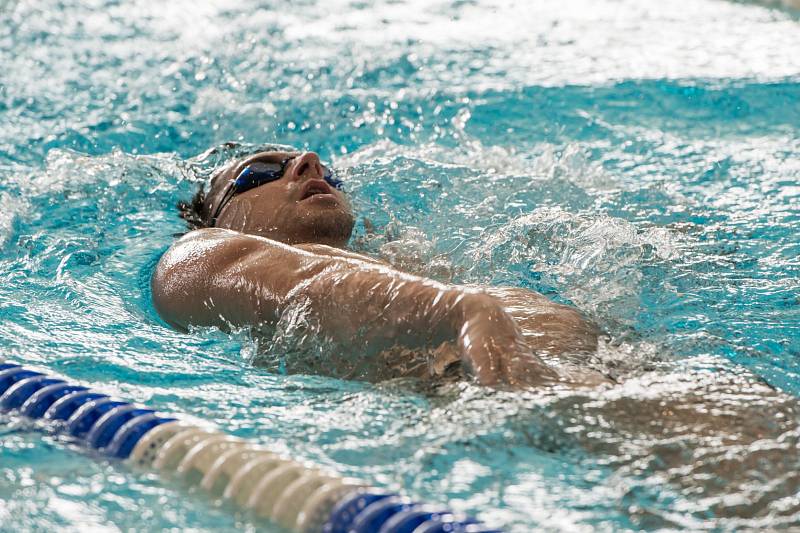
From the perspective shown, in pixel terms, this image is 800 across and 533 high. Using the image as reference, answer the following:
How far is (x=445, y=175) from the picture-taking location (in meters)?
4.47

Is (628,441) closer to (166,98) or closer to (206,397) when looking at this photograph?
(206,397)

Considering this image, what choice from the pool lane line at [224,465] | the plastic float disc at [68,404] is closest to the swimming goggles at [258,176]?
the pool lane line at [224,465]

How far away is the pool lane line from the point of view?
175 cm

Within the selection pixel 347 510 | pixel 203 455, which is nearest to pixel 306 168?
pixel 203 455

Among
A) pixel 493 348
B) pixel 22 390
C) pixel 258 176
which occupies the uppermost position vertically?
pixel 258 176

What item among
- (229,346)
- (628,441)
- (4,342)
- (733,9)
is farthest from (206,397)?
(733,9)

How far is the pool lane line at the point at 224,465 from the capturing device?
5.75 feet

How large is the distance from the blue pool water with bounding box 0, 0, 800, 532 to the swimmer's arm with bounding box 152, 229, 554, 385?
0.28ft

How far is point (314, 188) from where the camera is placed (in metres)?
3.42

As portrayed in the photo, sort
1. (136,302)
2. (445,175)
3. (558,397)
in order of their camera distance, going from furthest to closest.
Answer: (445,175) < (136,302) < (558,397)

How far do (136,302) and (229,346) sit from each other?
0.67 meters

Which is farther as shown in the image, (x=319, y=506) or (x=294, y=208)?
(x=294, y=208)

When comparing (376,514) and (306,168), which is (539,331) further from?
(306,168)

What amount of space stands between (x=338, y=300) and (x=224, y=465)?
551 mm
